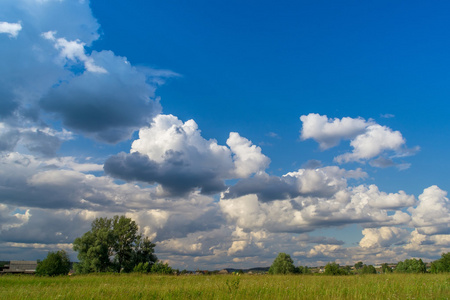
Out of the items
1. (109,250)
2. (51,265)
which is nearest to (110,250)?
(109,250)

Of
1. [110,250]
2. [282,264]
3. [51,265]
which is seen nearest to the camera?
[51,265]

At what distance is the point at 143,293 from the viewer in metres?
13.1

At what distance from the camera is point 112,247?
6950cm

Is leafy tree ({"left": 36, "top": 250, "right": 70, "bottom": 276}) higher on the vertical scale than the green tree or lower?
higher

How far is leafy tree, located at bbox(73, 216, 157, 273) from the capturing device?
65625 millimetres

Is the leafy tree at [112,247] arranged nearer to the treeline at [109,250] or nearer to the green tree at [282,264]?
the treeline at [109,250]

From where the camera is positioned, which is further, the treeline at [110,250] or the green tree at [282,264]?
the green tree at [282,264]

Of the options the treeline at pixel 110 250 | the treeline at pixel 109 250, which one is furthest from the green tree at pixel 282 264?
the treeline at pixel 109 250

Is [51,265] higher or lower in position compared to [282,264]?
higher

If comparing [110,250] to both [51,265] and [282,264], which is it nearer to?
[51,265]

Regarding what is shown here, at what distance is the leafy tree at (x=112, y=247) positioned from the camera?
215 ft

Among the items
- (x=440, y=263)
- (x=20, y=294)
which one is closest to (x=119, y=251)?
A: (x=20, y=294)

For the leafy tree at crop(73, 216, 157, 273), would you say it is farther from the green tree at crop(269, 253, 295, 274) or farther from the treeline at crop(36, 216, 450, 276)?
the green tree at crop(269, 253, 295, 274)

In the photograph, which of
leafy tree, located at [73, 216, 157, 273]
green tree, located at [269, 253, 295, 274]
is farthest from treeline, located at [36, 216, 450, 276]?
green tree, located at [269, 253, 295, 274]
